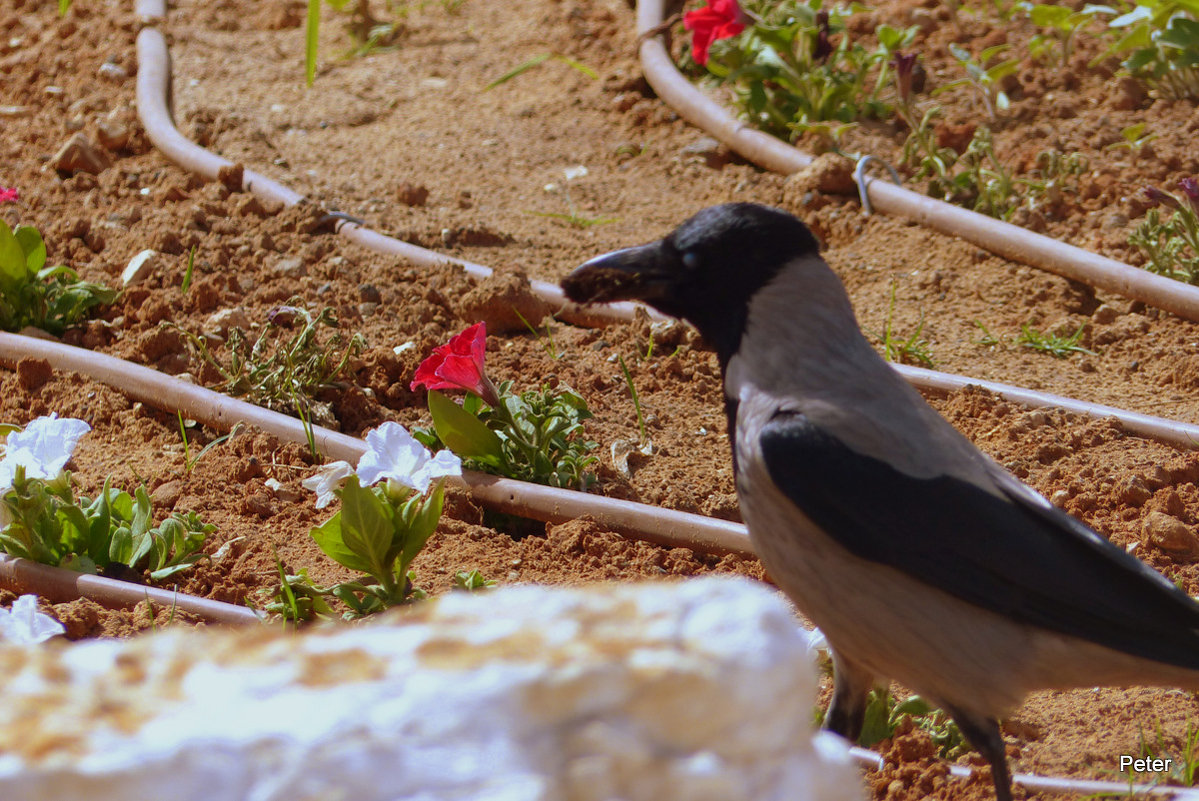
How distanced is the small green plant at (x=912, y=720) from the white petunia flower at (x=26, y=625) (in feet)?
5.45

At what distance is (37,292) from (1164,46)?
4624 mm

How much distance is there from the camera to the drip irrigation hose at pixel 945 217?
433 centimetres

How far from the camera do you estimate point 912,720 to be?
275 centimetres

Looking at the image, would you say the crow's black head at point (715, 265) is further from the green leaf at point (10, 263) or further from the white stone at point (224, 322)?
the green leaf at point (10, 263)

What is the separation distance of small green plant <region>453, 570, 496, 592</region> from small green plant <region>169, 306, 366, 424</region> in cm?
98

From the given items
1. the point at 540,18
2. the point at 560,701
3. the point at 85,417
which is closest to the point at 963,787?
the point at 560,701

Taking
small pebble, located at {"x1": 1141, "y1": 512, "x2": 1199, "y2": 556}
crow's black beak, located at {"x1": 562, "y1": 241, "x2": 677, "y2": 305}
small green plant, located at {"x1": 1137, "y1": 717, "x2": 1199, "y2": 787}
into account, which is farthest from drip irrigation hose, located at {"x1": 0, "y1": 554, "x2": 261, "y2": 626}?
small pebble, located at {"x1": 1141, "y1": 512, "x2": 1199, "y2": 556}

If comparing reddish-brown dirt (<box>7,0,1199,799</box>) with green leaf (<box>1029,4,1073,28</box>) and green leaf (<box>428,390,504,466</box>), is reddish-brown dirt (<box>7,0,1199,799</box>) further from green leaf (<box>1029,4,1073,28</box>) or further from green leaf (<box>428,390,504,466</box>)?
green leaf (<box>1029,4,1073,28</box>)

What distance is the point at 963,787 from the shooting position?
99.7 inches

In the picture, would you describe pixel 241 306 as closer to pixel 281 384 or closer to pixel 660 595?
pixel 281 384

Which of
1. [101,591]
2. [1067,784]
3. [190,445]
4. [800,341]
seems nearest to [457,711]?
[800,341]

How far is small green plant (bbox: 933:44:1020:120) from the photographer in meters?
5.47

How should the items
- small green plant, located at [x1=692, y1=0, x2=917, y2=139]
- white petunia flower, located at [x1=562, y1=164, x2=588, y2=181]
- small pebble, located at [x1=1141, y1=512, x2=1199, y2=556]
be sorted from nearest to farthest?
small pebble, located at [x1=1141, y1=512, x2=1199, y2=556] < small green plant, located at [x1=692, y1=0, x2=917, y2=139] < white petunia flower, located at [x1=562, y1=164, x2=588, y2=181]

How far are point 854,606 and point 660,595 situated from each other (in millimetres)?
1151
